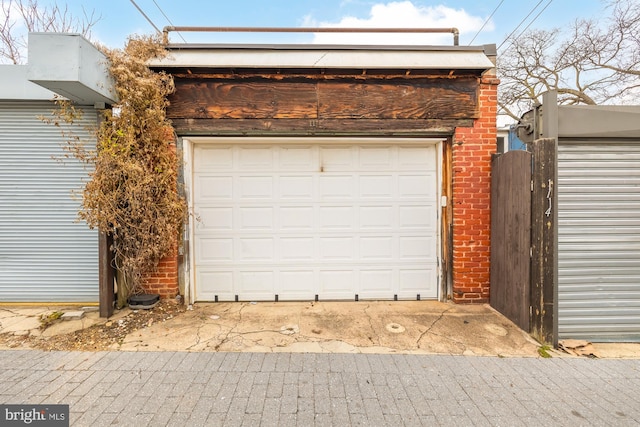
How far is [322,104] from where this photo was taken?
415 centimetres

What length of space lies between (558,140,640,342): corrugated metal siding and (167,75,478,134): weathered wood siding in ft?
4.90

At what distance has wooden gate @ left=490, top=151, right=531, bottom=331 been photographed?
3.38 metres

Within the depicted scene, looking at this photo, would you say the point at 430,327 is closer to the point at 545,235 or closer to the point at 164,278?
the point at 545,235

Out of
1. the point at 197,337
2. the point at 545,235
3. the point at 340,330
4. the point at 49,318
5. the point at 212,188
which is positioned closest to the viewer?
the point at 545,235

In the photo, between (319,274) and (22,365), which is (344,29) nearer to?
Result: (319,274)

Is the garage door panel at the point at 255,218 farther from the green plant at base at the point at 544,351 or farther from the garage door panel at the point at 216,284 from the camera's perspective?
the green plant at base at the point at 544,351

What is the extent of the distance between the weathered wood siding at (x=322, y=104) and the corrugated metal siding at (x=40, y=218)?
153 centimetres

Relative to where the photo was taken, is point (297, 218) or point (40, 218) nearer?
point (40, 218)

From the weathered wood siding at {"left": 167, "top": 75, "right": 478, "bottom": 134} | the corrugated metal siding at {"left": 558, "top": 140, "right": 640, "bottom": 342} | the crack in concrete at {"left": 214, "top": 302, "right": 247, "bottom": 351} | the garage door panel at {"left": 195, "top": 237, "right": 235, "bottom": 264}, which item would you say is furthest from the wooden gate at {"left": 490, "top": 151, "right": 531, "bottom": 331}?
the garage door panel at {"left": 195, "top": 237, "right": 235, "bottom": 264}

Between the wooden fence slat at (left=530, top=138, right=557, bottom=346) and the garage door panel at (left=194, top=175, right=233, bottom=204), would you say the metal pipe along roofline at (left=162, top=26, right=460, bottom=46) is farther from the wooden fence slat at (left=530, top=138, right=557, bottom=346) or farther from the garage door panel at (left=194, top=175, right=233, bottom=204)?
the wooden fence slat at (left=530, top=138, right=557, bottom=346)

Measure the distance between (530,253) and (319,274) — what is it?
2694mm

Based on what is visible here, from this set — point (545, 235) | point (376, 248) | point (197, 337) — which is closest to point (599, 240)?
point (545, 235)

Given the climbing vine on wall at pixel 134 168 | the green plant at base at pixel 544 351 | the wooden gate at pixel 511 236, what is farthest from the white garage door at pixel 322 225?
the green plant at base at pixel 544 351

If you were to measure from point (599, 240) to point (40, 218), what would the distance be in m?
7.26
